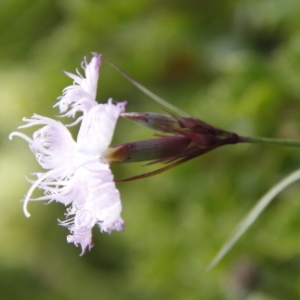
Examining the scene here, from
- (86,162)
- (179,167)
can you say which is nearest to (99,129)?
(86,162)

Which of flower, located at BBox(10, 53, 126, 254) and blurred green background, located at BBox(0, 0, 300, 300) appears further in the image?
blurred green background, located at BBox(0, 0, 300, 300)

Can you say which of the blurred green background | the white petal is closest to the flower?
the white petal

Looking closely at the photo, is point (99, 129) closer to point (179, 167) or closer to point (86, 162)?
point (86, 162)

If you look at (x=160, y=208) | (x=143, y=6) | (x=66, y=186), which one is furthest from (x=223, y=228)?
(x=66, y=186)

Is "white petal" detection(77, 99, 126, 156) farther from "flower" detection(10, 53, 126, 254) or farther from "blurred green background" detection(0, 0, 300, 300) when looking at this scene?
"blurred green background" detection(0, 0, 300, 300)

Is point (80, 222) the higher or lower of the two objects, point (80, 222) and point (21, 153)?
the lower

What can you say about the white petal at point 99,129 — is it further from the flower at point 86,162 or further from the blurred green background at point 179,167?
the blurred green background at point 179,167

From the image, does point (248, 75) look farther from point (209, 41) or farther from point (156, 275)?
point (156, 275)
